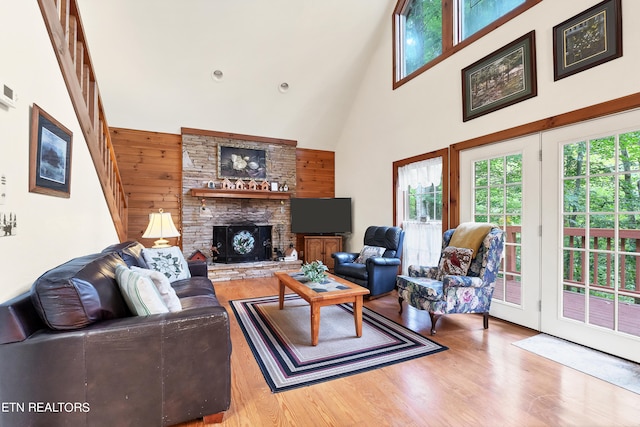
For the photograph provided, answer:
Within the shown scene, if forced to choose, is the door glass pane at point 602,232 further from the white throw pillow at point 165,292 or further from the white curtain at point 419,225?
the white throw pillow at point 165,292

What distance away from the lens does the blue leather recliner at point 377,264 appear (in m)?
3.92

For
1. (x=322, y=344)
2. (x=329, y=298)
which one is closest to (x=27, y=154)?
(x=329, y=298)

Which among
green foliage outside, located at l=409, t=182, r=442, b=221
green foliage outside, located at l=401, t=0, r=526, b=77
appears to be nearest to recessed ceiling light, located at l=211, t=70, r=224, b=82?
green foliage outside, located at l=401, t=0, r=526, b=77

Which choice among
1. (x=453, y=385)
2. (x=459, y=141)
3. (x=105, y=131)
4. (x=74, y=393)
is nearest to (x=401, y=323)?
(x=453, y=385)

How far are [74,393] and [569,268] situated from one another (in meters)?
3.74

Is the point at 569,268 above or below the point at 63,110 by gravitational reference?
below

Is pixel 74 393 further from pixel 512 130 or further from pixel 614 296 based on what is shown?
pixel 512 130

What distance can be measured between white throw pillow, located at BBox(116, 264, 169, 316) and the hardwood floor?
69cm

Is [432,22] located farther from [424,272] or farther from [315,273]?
[315,273]

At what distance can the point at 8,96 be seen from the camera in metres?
1.47

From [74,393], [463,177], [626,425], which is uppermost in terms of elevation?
[463,177]

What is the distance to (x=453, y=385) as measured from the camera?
6.53 feet

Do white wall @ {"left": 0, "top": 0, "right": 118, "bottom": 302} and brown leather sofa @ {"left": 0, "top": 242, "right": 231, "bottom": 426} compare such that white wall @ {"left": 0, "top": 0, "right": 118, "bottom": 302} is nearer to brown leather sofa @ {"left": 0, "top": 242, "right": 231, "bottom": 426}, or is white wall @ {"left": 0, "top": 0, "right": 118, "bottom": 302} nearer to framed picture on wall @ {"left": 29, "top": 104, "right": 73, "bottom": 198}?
framed picture on wall @ {"left": 29, "top": 104, "right": 73, "bottom": 198}

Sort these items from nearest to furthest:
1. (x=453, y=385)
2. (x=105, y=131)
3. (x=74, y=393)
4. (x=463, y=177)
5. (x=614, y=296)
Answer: (x=74, y=393)
(x=453, y=385)
(x=614, y=296)
(x=105, y=131)
(x=463, y=177)
